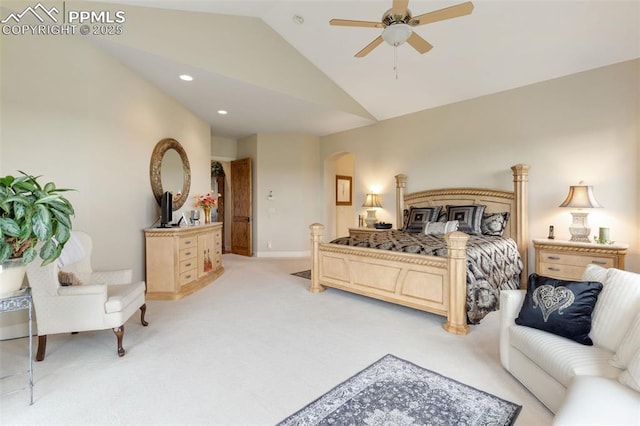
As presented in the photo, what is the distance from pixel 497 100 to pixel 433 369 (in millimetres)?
4289

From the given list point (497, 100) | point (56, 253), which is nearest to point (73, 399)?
point (56, 253)

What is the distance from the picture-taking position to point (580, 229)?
3.91 metres

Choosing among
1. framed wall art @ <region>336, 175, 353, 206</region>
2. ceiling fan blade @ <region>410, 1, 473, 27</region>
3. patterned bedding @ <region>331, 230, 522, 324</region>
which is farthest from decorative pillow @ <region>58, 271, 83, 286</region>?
framed wall art @ <region>336, 175, 353, 206</region>

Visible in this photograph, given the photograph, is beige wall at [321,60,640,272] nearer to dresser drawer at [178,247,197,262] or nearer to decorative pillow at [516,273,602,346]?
decorative pillow at [516,273,602,346]

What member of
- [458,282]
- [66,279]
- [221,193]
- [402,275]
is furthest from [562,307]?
[221,193]

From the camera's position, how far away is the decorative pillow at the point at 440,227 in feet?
14.9

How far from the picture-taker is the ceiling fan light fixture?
8.52ft

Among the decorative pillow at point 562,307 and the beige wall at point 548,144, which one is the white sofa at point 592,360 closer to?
the decorative pillow at point 562,307

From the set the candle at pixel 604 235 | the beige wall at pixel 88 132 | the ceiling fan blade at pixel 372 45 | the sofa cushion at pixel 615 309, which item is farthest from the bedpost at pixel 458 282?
the beige wall at pixel 88 132

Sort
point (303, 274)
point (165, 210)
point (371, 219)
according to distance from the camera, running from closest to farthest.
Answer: point (165, 210), point (303, 274), point (371, 219)

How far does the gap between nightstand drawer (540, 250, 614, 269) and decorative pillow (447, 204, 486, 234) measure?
85cm

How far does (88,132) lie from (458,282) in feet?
13.6

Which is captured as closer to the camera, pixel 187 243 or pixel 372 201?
pixel 187 243

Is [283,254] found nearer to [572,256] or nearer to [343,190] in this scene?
[343,190]
